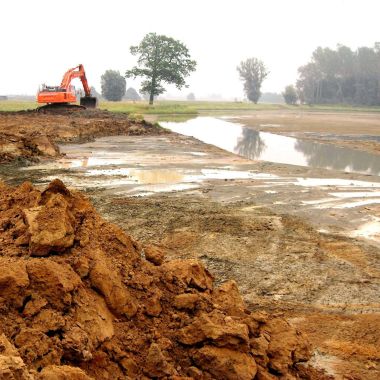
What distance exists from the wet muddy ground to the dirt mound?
1.02 m

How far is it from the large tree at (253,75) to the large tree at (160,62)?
42.9 meters

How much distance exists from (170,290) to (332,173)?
1195cm

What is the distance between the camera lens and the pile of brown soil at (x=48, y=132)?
631 inches

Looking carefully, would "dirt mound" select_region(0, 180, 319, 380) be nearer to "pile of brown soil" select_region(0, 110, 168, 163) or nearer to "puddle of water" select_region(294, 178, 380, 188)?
"puddle of water" select_region(294, 178, 380, 188)

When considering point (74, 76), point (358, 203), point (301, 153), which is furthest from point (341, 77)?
point (358, 203)

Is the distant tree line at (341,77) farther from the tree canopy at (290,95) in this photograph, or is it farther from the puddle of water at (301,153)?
the puddle of water at (301,153)

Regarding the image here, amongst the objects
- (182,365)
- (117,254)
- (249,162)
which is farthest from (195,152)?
(182,365)

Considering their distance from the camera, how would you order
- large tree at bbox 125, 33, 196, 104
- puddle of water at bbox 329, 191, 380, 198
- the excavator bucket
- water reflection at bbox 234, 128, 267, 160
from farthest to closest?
large tree at bbox 125, 33, 196, 104 < the excavator bucket < water reflection at bbox 234, 128, 267, 160 < puddle of water at bbox 329, 191, 380, 198

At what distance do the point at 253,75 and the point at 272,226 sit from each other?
334ft

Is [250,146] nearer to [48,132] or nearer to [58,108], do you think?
[48,132]

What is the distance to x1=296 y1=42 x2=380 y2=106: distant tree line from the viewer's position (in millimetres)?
91438

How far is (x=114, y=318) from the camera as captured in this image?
390 cm

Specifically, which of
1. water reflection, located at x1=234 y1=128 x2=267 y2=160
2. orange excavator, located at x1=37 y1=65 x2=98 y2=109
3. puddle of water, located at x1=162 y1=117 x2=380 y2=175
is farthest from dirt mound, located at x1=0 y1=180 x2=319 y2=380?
orange excavator, located at x1=37 y1=65 x2=98 y2=109

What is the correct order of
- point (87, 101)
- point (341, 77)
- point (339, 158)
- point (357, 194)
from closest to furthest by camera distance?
point (357, 194) < point (339, 158) < point (87, 101) < point (341, 77)
